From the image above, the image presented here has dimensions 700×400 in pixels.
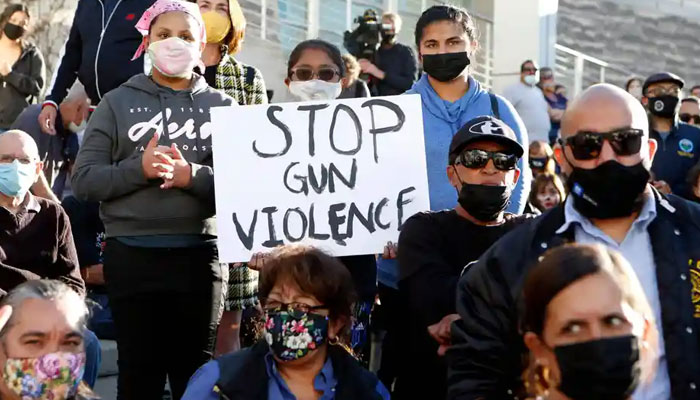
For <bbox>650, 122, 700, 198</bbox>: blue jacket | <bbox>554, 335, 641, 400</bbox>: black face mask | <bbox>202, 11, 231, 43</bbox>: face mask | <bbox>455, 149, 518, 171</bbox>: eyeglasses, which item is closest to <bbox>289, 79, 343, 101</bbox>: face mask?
<bbox>202, 11, 231, 43</bbox>: face mask

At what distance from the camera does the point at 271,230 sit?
5.82 meters

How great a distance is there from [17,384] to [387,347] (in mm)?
1908

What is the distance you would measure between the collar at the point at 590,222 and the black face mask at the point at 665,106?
278 inches

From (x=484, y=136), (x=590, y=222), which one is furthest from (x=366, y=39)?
(x=590, y=222)

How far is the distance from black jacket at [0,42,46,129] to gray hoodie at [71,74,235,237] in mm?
5578

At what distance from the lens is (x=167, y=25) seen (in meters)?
5.84

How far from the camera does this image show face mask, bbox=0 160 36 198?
20.7 feet

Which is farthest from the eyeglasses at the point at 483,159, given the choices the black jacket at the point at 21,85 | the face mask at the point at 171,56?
the black jacket at the point at 21,85

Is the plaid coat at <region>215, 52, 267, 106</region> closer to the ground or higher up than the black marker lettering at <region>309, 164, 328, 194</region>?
higher up

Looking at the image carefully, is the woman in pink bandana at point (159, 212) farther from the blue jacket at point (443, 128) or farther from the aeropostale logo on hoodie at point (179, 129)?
the blue jacket at point (443, 128)

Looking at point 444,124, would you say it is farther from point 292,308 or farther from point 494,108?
point 292,308

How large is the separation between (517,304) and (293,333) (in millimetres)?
1137

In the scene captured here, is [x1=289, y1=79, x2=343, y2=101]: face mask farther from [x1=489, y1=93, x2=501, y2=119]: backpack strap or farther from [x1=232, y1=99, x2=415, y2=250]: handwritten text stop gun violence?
[x1=489, y1=93, x2=501, y2=119]: backpack strap

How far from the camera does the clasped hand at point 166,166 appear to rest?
18.2 feet
